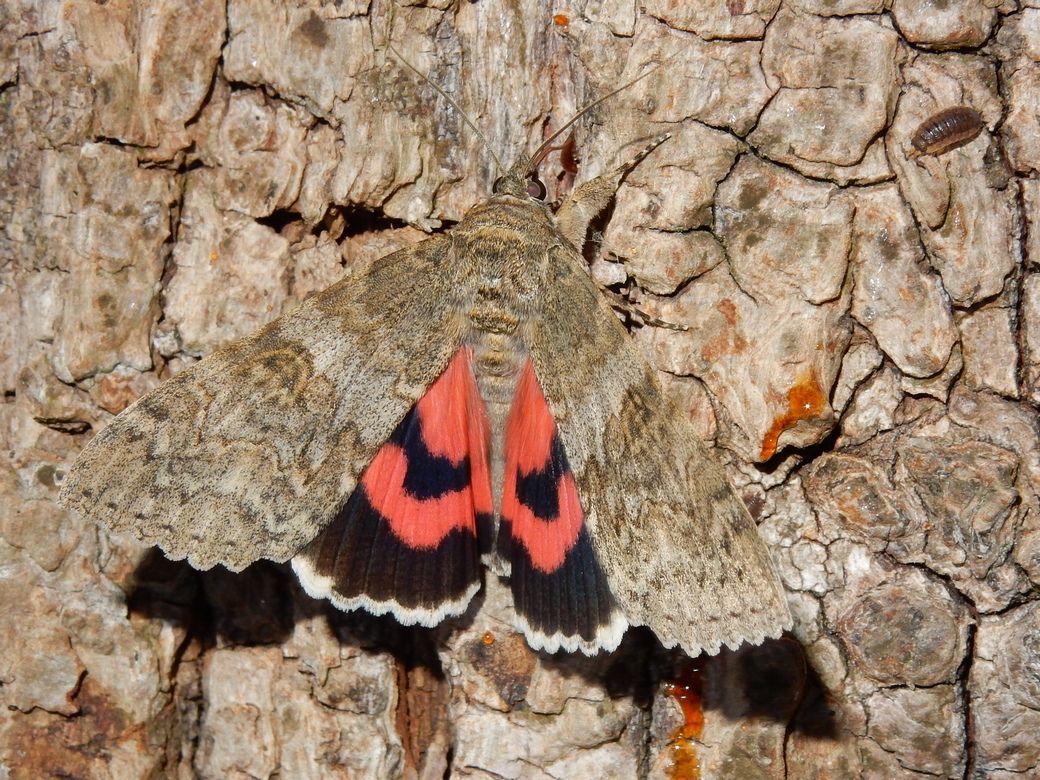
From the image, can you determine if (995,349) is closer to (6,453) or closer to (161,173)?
(161,173)

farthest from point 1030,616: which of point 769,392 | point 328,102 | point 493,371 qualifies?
point 328,102

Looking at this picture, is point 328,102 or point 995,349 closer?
point 995,349

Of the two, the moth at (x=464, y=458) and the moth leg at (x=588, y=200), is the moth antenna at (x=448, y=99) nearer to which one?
the moth at (x=464, y=458)

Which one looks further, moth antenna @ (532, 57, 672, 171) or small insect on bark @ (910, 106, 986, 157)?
moth antenna @ (532, 57, 672, 171)

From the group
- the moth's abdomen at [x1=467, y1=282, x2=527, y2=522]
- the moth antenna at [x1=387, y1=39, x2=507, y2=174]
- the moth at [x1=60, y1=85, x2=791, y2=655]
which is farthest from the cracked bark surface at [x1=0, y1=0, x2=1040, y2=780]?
the moth's abdomen at [x1=467, y1=282, x2=527, y2=522]

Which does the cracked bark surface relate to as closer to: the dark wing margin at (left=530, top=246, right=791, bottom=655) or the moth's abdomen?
the dark wing margin at (left=530, top=246, right=791, bottom=655)

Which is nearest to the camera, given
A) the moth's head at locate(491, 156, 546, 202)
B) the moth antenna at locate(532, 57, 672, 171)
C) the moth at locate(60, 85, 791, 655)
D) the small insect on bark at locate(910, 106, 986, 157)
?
the small insect on bark at locate(910, 106, 986, 157)

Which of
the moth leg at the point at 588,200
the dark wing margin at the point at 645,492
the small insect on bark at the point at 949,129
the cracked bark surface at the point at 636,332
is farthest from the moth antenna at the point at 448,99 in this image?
the small insect on bark at the point at 949,129
